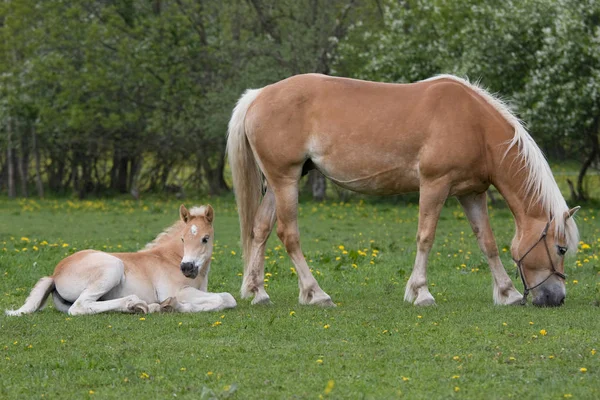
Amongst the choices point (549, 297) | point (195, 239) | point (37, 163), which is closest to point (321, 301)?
point (195, 239)

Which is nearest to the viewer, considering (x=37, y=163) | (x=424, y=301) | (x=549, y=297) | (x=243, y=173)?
(x=549, y=297)

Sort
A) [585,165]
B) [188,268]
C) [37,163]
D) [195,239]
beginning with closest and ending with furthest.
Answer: [188,268]
[195,239]
[585,165]
[37,163]

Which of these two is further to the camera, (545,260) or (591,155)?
(591,155)

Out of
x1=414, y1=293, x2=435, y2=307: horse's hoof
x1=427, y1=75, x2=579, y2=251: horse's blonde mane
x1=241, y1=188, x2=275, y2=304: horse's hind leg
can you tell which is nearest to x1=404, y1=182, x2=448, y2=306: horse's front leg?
x1=414, y1=293, x2=435, y2=307: horse's hoof

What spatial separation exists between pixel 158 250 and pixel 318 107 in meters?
2.31

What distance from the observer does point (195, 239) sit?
912 cm

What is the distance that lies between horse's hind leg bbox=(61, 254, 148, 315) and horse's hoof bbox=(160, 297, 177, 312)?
17cm

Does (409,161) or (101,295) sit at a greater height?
(409,161)

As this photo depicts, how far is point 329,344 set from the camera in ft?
24.9

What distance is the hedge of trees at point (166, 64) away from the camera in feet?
96.9

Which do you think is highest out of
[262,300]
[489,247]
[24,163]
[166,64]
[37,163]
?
[489,247]

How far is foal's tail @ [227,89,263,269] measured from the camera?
10.5 meters

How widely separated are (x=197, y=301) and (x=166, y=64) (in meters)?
23.5

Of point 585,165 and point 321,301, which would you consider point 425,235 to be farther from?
point 585,165
